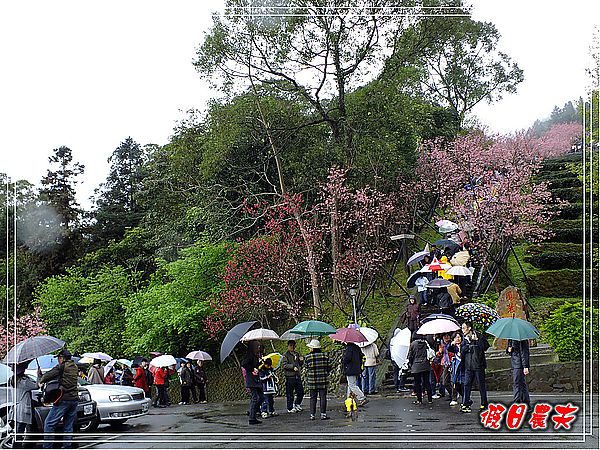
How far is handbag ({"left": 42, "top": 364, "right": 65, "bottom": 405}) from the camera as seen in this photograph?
283 inches

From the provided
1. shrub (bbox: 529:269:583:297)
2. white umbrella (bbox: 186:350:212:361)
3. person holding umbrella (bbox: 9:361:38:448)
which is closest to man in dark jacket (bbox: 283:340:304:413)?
white umbrella (bbox: 186:350:212:361)

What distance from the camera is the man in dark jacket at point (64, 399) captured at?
7.18 meters

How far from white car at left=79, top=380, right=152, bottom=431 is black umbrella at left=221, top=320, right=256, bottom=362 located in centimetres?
113

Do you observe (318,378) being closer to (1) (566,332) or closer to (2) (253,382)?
(2) (253,382)

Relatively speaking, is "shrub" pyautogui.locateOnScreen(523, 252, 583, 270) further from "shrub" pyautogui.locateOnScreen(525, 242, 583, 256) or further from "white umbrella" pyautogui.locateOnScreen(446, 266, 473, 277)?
"white umbrella" pyautogui.locateOnScreen(446, 266, 473, 277)

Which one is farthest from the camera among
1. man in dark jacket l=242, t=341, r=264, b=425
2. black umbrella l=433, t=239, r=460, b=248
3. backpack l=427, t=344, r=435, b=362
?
black umbrella l=433, t=239, r=460, b=248

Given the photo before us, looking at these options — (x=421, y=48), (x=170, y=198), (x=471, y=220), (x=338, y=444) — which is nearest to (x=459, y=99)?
(x=421, y=48)

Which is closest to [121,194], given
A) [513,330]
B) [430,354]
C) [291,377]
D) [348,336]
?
[291,377]

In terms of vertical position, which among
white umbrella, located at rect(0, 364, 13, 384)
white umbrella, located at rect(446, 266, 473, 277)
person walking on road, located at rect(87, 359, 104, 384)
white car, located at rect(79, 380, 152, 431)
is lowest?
white car, located at rect(79, 380, 152, 431)

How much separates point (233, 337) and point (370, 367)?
2497 mm

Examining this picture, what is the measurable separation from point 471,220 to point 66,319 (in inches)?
262

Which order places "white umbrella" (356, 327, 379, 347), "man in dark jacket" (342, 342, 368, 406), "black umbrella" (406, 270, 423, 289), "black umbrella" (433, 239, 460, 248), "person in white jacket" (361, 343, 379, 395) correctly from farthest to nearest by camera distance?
1. "black umbrella" (433, 239, 460, 248)
2. "black umbrella" (406, 270, 423, 289)
3. "person in white jacket" (361, 343, 379, 395)
4. "white umbrella" (356, 327, 379, 347)
5. "man in dark jacket" (342, 342, 368, 406)

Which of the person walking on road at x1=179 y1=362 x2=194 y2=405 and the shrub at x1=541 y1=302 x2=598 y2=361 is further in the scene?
the person walking on road at x1=179 y1=362 x2=194 y2=405

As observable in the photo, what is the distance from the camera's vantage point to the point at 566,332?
9180 mm
